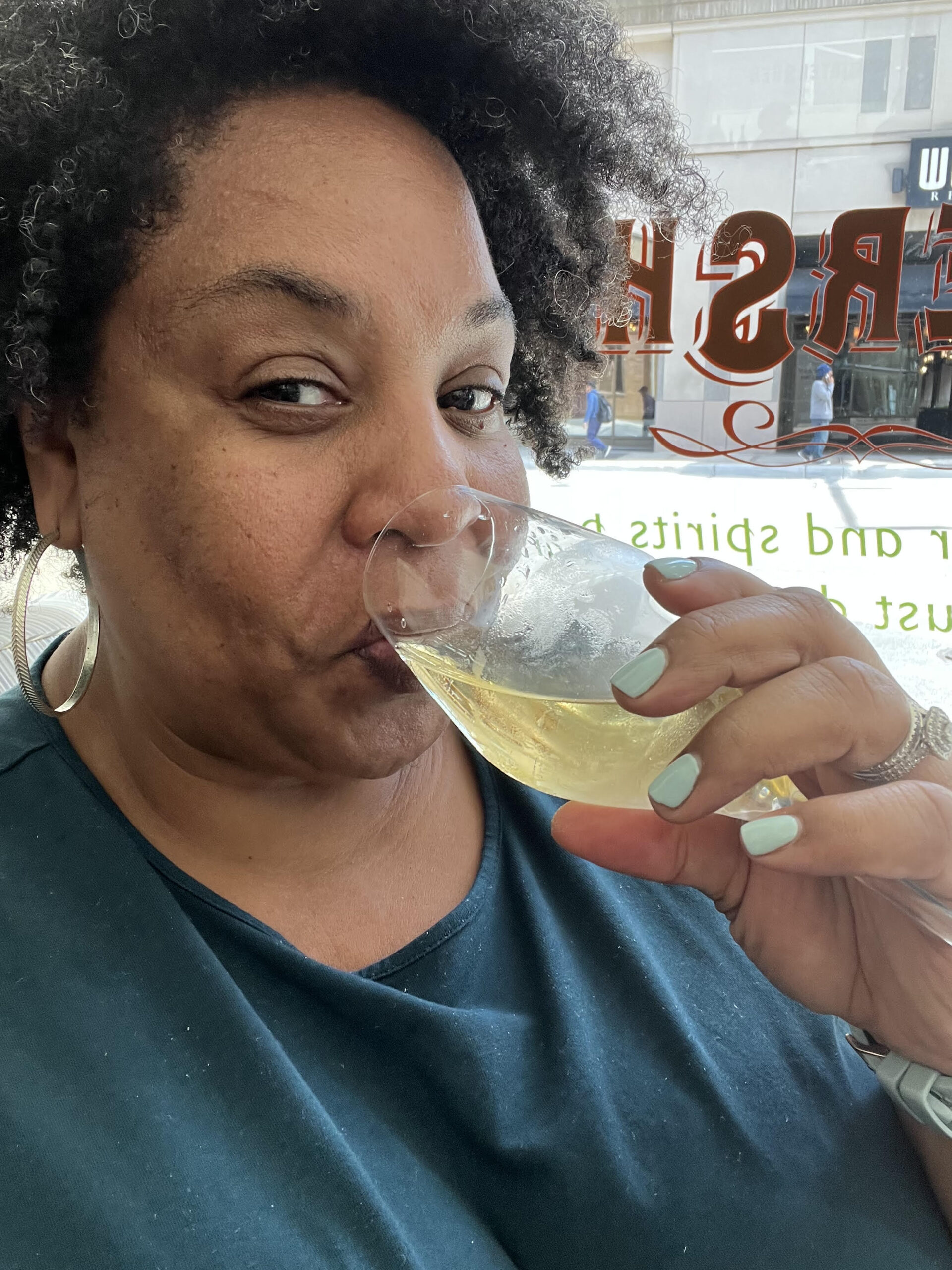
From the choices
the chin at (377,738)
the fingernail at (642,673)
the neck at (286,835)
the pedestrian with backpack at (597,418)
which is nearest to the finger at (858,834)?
the fingernail at (642,673)

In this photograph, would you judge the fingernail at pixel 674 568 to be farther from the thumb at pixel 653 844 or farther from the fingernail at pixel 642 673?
the thumb at pixel 653 844

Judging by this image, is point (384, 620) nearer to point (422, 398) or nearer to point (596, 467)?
point (422, 398)

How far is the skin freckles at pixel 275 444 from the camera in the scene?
76cm

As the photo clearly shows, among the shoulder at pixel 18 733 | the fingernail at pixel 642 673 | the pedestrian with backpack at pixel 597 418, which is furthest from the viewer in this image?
the pedestrian with backpack at pixel 597 418

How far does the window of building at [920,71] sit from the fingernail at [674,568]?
2265 millimetres

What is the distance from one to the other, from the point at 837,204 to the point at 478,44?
174 cm

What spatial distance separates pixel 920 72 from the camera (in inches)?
92.4

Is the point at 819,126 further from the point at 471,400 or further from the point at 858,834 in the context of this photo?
the point at 858,834

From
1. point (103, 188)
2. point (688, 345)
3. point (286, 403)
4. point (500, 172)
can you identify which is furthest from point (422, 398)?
point (688, 345)

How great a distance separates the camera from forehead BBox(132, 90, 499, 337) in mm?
754

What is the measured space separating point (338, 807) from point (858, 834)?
495 mm

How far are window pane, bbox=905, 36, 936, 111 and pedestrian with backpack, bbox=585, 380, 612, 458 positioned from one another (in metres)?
1.01

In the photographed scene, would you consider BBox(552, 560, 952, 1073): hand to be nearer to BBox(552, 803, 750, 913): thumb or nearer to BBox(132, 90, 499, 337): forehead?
BBox(552, 803, 750, 913): thumb

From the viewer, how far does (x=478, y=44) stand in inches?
37.6
